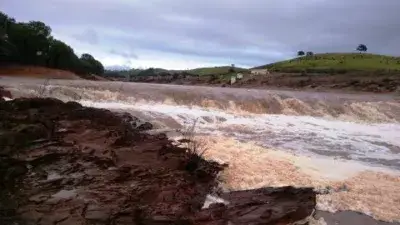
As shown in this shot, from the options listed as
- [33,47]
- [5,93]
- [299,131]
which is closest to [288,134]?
[299,131]

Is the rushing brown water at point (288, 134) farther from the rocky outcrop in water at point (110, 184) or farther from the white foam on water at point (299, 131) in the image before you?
the rocky outcrop in water at point (110, 184)

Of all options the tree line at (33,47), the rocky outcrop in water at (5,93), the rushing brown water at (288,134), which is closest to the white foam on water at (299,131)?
the rushing brown water at (288,134)

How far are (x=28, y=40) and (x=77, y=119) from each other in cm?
3337

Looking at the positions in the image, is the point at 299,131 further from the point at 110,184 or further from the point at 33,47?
the point at 33,47

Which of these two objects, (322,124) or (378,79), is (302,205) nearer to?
(322,124)

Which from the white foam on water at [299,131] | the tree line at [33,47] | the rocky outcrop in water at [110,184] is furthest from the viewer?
the tree line at [33,47]

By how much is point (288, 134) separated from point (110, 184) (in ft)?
40.9

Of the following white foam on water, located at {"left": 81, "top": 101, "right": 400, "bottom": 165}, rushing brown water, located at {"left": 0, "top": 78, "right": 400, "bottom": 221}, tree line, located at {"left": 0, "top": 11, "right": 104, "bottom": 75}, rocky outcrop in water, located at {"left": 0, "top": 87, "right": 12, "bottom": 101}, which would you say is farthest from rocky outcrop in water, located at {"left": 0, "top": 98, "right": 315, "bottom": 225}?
tree line, located at {"left": 0, "top": 11, "right": 104, "bottom": 75}

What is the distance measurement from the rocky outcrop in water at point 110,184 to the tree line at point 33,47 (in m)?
32.9

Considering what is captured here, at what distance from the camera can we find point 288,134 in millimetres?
20047

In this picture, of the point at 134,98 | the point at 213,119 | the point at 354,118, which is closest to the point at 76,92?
the point at 134,98

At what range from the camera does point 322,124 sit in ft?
81.8

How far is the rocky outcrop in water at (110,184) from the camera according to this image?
730 centimetres

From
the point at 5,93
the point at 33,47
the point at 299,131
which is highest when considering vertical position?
the point at 33,47
